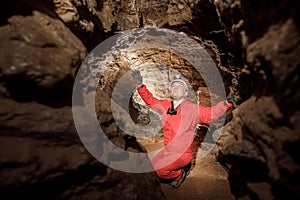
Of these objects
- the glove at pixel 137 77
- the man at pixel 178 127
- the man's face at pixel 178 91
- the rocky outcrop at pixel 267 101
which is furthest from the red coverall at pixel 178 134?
the rocky outcrop at pixel 267 101

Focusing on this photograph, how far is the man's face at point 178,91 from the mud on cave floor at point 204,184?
1456 mm

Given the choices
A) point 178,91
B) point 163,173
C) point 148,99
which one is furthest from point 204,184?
point 148,99

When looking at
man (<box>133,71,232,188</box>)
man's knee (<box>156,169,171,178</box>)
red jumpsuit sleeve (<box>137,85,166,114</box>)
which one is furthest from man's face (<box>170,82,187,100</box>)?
man's knee (<box>156,169,171,178</box>)

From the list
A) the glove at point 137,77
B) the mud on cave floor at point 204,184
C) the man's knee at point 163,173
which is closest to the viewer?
the mud on cave floor at point 204,184

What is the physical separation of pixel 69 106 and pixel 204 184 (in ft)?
8.06

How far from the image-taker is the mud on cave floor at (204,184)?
3045 mm

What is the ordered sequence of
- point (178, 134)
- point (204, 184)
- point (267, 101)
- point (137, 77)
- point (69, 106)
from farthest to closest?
point (137, 77) → point (178, 134) → point (204, 184) → point (69, 106) → point (267, 101)

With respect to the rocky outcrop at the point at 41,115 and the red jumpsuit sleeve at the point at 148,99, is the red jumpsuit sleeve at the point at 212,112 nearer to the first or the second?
the red jumpsuit sleeve at the point at 148,99

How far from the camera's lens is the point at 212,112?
355 cm

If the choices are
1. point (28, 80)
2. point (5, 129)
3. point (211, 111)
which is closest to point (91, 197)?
point (5, 129)

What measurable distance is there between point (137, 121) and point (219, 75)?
299 centimetres

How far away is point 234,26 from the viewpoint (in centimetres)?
249

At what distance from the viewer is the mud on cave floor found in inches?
120

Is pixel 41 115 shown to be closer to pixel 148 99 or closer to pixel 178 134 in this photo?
pixel 148 99
